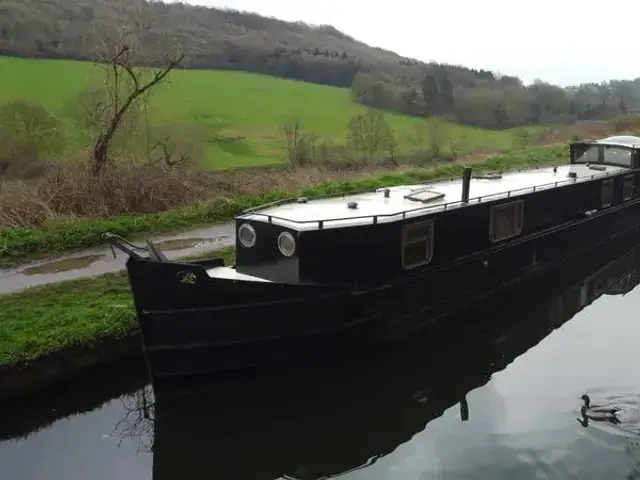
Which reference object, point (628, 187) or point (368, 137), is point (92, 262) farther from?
point (368, 137)

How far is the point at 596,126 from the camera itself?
34812 millimetres

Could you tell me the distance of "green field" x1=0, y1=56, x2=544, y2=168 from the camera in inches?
976

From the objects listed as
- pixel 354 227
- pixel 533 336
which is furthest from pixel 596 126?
pixel 354 227

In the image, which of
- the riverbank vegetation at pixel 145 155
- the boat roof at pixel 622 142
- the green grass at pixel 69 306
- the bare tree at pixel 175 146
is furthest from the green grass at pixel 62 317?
the boat roof at pixel 622 142

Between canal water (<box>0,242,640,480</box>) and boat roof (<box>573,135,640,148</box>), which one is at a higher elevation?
boat roof (<box>573,135,640,148</box>)

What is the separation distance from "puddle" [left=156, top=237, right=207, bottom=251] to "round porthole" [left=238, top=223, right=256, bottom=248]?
4056 millimetres

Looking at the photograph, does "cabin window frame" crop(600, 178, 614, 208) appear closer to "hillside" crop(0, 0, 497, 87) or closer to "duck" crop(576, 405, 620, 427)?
"duck" crop(576, 405, 620, 427)

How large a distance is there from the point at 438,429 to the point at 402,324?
1693 mm

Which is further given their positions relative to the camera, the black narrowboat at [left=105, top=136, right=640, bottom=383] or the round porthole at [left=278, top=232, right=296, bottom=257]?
the round porthole at [left=278, top=232, right=296, bottom=257]

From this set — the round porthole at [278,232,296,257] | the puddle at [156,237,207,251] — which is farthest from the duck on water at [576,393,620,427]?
the puddle at [156,237,207,251]

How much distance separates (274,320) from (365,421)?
160 cm

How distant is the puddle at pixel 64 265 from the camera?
32.8 ft

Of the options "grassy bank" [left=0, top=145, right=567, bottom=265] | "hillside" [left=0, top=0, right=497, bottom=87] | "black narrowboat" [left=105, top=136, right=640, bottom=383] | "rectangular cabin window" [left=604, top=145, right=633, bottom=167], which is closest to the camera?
"black narrowboat" [left=105, top=136, right=640, bottom=383]

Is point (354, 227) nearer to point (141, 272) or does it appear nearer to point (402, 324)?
point (402, 324)
